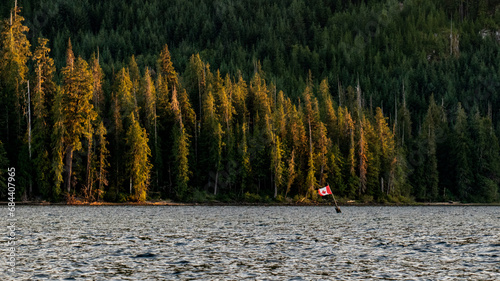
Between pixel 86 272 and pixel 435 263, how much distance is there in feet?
49.1

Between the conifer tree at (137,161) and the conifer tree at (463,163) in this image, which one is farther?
the conifer tree at (463,163)

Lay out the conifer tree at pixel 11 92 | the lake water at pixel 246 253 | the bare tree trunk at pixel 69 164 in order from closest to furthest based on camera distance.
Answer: the lake water at pixel 246 253 → the bare tree trunk at pixel 69 164 → the conifer tree at pixel 11 92

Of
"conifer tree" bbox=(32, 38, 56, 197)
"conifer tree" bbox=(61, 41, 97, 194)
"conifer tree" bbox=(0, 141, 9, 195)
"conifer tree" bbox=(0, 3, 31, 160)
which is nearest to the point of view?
"conifer tree" bbox=(0, 141, 9, 195)

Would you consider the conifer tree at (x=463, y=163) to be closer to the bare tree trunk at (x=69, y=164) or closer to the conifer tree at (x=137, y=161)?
the conifer tree at (x=137, y=161)

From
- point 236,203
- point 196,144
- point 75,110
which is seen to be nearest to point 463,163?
point 236,203

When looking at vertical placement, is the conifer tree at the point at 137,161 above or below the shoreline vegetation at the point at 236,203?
above

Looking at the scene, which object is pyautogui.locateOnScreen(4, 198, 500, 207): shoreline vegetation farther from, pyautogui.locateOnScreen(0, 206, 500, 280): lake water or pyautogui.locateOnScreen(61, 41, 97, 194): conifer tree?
pyautogui.locateOnScreen(0, 206, 500, 280): lake water

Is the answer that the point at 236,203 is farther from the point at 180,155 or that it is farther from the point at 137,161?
the point at 137,161

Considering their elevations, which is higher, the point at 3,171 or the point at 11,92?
the point at 11,92

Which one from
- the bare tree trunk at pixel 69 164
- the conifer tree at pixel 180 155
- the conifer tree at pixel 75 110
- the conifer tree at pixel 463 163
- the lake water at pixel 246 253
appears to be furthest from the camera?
the conifer tree at pixel 463 163

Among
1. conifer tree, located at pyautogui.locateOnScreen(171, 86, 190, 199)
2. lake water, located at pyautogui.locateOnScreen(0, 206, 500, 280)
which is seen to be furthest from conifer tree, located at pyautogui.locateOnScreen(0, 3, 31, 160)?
lake water, located at pyautogui.locateOnScreen(0, 206, 500, 280)

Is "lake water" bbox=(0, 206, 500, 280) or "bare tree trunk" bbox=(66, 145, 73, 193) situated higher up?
"bare tree trunk" bbox=(66, 145, 73, 193)

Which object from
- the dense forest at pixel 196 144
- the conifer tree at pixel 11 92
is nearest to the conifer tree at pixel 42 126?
the dense forest at pixel 196 144

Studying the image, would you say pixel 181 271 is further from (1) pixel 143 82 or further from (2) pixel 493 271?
(1) pixel 143 82
